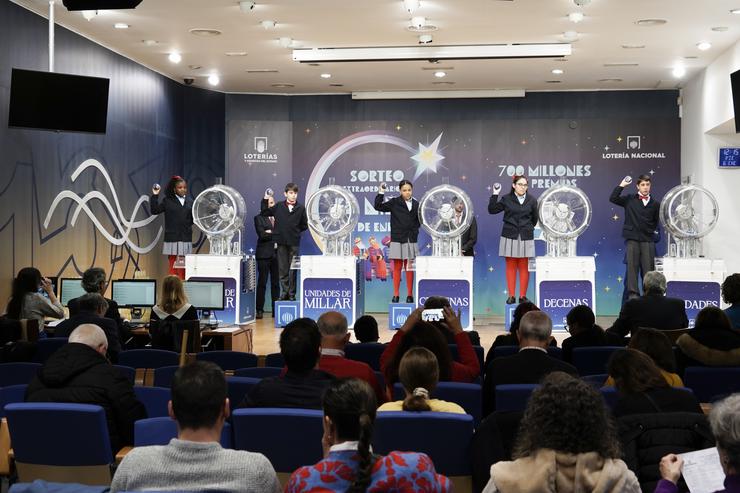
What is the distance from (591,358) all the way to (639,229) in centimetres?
685

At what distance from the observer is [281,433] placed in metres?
3.64

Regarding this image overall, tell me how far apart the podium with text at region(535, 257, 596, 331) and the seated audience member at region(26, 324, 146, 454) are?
25.1 ft

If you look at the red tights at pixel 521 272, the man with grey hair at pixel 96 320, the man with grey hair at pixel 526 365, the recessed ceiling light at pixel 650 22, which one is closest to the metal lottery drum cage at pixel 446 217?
the red tights at pixel 521 272

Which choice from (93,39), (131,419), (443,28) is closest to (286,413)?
(131,419)

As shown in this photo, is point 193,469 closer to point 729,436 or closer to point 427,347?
point 729,436

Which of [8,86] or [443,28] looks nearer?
[8,86]

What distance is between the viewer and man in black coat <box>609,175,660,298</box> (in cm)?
1233

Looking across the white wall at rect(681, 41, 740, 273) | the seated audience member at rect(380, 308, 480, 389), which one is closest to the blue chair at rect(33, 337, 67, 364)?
the seated audience member at rect(380, 308, 480, 389)

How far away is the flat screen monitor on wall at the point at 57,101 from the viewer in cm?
905

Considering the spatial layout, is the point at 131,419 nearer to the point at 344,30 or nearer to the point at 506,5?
the point at 506,5

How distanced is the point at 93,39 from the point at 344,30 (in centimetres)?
304

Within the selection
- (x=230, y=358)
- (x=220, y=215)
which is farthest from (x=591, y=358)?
(x=220, y=215)

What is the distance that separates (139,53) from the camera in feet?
40.5

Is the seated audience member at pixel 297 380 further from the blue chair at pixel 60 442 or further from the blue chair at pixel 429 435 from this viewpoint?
the blue chair at pixel 60 442
